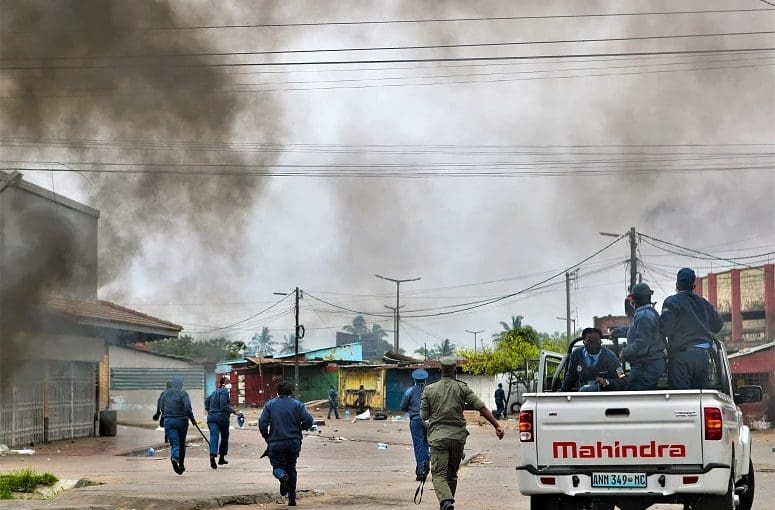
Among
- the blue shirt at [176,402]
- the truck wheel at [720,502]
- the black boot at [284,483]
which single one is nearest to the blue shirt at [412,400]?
the black boot at [284,483]

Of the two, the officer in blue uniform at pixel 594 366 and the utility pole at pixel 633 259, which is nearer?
the officer in blue uniform at pixel 594 366

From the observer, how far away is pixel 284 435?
Answer: 40.9 ft

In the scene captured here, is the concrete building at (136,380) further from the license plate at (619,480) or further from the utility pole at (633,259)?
the license plate at (619,480)

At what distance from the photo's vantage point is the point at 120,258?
2205 centimetres

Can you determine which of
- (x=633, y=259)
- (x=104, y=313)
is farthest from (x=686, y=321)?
(x=633, y=259)

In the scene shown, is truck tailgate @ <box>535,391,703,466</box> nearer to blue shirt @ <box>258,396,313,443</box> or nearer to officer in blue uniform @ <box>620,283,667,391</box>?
officer in blue uniform @ <box>620,283,667,391</box>

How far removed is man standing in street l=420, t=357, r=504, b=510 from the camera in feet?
33.3

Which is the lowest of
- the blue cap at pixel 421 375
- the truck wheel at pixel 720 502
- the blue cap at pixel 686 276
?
the truck wheel at pixel 720 502

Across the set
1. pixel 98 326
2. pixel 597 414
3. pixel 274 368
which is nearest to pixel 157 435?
pixel 98 326

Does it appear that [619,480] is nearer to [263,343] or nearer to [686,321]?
[686,321]

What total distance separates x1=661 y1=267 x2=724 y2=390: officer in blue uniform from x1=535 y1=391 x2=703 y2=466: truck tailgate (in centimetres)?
129

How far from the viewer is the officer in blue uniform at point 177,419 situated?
53.6ft

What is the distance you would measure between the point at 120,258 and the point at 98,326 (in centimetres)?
454

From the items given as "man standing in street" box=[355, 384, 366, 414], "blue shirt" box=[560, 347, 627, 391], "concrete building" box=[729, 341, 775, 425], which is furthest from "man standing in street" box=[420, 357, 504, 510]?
"man standing in street" box=[355, 384, 366, 414]
